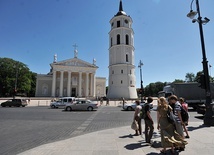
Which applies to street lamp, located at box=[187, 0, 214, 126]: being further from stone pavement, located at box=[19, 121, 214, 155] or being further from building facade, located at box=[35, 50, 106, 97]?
building facade, located at box=[35, 50, 106, 97]

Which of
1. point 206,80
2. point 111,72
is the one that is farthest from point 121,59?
point 206,80

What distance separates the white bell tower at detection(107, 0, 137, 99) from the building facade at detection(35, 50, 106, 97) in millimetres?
12212

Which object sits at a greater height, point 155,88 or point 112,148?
point 155,88

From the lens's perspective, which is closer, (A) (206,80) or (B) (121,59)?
(A) (206,80)

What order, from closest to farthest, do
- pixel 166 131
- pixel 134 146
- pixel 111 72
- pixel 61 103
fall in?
pixel 166 131 → pixel 134 146 → pixel 61 103 → pixel 111 72

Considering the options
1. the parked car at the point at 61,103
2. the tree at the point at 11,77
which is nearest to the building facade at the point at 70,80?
the tree at the point at 11,77

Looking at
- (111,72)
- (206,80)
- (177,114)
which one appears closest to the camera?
(177,114)

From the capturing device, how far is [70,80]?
2571 inches

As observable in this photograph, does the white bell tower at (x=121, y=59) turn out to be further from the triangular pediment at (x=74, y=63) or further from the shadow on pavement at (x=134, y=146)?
the shadow on pavement at (x=134, y=146)

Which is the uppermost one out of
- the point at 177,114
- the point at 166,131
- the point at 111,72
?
the point at 111,72

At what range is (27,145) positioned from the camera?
248 inches

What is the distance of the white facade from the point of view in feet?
212

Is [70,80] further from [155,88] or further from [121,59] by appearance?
[155,88]

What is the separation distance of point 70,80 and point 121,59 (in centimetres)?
2296
